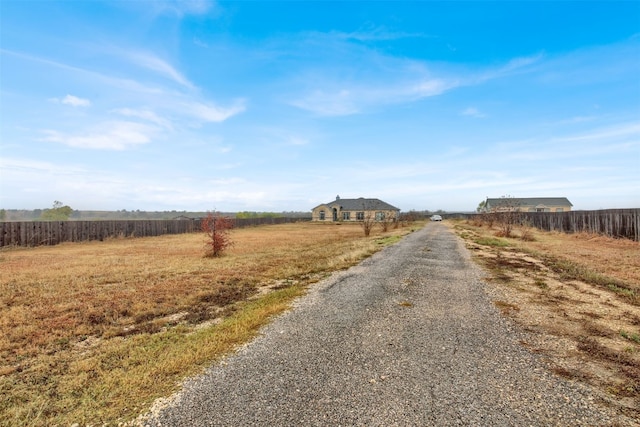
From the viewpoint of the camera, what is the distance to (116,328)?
586cm

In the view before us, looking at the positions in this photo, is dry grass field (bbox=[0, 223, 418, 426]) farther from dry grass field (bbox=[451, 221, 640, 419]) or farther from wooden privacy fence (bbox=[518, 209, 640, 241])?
wooden privacy fence (bbox=[518, 209, 640, 241])

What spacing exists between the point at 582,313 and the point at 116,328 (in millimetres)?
9104

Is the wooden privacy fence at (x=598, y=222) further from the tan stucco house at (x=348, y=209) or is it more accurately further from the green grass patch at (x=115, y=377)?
the tan stucco house at (x=348, y=209)

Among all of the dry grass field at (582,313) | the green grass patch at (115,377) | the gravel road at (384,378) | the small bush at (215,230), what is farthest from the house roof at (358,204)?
the green grass patch at (115,377)

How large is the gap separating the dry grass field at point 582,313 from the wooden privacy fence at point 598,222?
8.63 m

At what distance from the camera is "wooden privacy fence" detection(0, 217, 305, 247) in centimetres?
2036

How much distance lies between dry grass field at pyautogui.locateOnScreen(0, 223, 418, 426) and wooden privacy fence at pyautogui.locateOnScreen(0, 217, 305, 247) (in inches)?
454

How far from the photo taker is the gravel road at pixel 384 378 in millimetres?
2967

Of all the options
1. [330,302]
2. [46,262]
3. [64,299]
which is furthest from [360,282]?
[46,262]

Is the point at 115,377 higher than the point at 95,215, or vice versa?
the point at 95,215

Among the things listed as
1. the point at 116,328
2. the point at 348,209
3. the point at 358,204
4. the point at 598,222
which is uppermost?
the point at 358,204

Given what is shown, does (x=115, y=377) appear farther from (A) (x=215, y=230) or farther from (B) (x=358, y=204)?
(B) (x=358, y=204)

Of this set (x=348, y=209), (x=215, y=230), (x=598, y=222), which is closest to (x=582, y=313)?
(x=215, y=230)

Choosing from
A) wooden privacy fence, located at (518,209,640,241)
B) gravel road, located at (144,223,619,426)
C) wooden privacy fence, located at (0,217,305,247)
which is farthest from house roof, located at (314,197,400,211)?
gravel road, located at (144,223,619,426)
